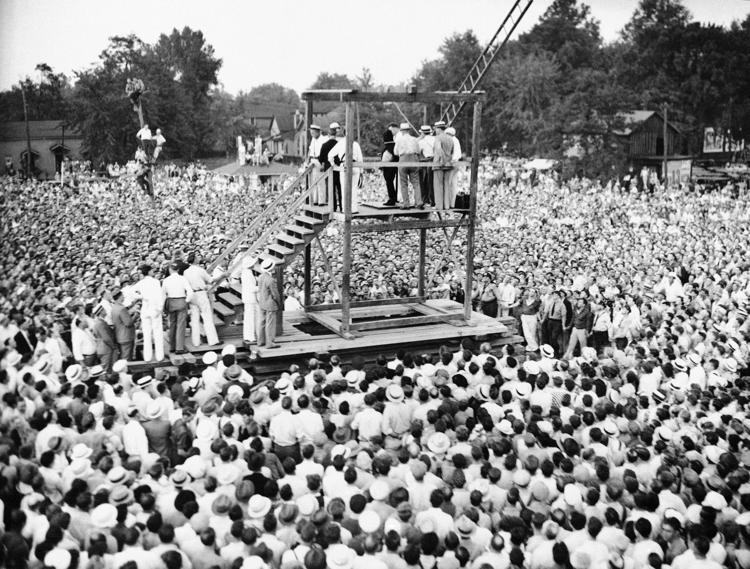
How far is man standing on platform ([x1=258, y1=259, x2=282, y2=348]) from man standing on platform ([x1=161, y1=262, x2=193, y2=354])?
0.98 meters

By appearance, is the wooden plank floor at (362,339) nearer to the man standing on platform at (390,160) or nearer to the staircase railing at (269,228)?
the staircase railing at (269,228)

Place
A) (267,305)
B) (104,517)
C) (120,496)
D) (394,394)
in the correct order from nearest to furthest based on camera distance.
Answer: (104,517) < (120,496) < (394,394) < (267,305)

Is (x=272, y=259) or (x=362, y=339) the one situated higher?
(x=272, y=259)

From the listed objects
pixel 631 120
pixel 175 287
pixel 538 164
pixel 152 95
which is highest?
pixel 152 95

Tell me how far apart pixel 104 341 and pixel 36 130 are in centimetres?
567

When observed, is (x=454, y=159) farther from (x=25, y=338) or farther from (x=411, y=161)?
(x=25, y=338)

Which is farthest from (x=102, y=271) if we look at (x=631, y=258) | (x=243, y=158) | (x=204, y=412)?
(x=243, y=158)

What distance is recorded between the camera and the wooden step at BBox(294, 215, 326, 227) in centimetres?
1048

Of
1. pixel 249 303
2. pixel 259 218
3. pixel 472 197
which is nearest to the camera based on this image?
pixel 249 303

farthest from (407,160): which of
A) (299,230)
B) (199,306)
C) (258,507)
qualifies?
(258,507)

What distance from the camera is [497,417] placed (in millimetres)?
7984

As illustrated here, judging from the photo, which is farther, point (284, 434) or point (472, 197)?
point (472, 197)

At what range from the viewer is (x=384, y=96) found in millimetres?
9773

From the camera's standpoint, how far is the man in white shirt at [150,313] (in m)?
9.32
